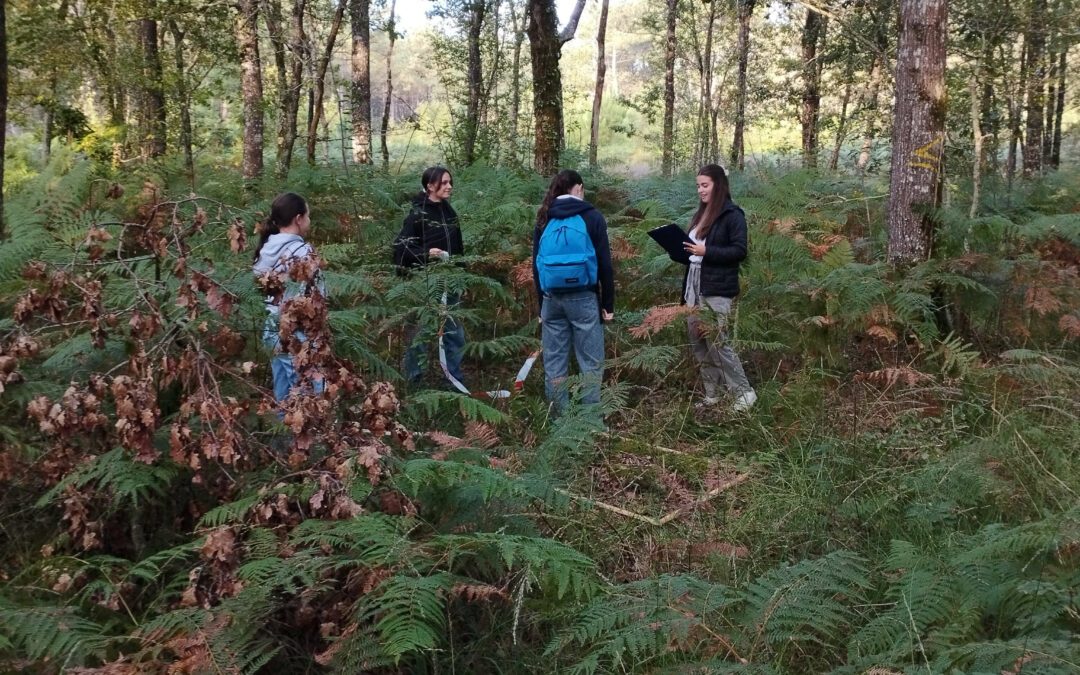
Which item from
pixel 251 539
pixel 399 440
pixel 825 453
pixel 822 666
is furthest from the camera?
pixel 825 453

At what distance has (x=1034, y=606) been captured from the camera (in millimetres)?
2910

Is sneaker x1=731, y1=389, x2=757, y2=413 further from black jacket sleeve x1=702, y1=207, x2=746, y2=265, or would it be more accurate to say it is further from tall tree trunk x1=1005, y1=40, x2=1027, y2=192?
tall tree trunk x1=1005, y1=40, x2=1027, y2=192

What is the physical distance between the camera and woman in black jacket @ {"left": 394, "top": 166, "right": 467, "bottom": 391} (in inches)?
255

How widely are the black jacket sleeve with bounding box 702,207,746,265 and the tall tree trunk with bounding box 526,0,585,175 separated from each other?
5.39 metres

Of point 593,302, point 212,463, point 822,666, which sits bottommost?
point 822,666

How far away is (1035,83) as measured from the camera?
43.1ft

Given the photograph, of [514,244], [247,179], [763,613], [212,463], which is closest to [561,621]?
[763,613]

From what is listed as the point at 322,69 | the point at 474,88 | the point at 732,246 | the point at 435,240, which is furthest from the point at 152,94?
the point at 732,246

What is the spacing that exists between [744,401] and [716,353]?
47 cm

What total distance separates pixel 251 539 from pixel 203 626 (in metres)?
0.45

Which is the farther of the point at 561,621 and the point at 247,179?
the point at 247,179

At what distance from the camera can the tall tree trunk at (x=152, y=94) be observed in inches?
496

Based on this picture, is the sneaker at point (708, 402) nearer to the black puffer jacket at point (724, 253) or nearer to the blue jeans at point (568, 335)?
the blue jeans at point (568, 335)

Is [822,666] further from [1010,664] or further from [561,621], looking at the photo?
[561,621]
